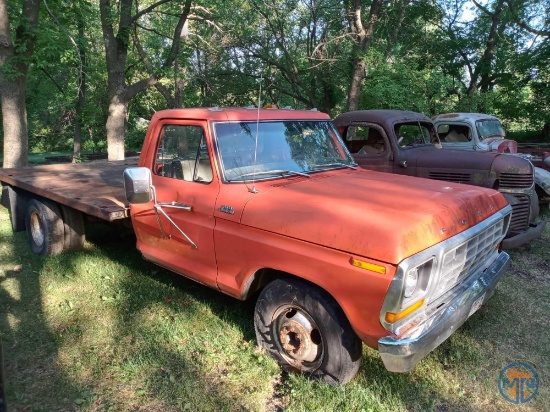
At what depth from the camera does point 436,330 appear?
2.72 metres

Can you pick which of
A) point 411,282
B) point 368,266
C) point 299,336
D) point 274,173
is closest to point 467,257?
point 411,282

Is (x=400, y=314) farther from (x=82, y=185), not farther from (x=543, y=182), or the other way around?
(x=543, y=182)

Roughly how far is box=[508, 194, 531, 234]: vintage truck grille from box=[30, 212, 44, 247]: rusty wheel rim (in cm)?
625

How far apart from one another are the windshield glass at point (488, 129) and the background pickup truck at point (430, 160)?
232 cm

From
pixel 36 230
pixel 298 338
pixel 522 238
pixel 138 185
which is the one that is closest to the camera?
pixel 298 338

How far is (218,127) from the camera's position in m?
3.64

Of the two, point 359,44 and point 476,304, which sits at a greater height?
point 359,44

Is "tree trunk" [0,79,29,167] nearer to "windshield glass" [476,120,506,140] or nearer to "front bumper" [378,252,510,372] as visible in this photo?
"front bumper" [378,252,510,372]

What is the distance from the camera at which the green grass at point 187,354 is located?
3.03m

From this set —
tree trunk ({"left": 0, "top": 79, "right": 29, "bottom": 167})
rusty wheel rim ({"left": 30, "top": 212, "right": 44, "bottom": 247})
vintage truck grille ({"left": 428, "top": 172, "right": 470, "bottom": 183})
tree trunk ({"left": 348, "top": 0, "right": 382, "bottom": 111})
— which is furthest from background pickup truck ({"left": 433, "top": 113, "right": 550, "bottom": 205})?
tree trunk ({"left": 0, "top": 79, "right": 29, "bottom": 167})

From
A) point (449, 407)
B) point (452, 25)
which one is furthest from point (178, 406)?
point (452, 25)

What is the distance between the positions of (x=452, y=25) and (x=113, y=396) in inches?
945

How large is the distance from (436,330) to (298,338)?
3.21 ft

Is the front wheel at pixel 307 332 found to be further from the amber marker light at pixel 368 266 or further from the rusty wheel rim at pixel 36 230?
the rusty wheel rim at pixel 36 230
